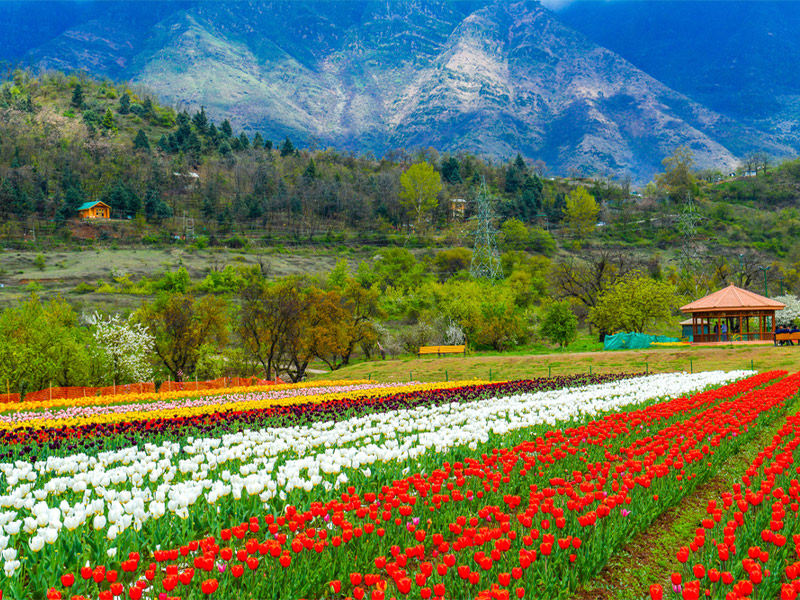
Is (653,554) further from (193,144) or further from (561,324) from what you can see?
(193,144)

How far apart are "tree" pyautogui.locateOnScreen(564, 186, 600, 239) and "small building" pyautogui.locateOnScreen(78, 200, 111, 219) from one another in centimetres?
8185

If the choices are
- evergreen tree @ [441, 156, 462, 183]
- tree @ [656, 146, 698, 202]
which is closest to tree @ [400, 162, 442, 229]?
evergreen tree @ [441, 156, 462, 183]

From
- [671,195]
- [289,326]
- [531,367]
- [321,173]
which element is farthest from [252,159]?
[531,367]

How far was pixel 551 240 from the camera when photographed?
340 feet

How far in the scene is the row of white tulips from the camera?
5.00 metres

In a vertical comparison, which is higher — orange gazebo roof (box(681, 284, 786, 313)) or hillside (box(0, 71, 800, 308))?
hillside (box(0, 71, 800, 308))

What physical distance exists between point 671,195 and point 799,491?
142 meters

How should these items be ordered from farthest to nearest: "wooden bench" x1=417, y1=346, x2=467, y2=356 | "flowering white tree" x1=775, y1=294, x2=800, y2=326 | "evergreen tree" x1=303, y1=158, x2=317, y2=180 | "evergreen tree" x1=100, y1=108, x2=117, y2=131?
1. "evergreen tree" x1=100, y1=108, x2=117, y2=131
2. "evergreen tree" x1=303, y1=158, x2=317, y2=180
3. "flowering white tree" x1=775, y1=294, x2=800, y2=326
4. "wooden bench" x1=417, y1=346, x2=467, y2=356

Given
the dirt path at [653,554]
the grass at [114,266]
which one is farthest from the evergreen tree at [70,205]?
the dirt path at [653,554]

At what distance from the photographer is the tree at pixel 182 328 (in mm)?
36875

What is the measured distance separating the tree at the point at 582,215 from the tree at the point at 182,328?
86292mm

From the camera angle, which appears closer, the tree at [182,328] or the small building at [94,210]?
the tree at [182,328]

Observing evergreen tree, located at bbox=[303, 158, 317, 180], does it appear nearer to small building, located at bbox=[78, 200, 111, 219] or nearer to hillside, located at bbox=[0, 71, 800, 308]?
hillside, located at bbox=[0, 71, 800, 308]

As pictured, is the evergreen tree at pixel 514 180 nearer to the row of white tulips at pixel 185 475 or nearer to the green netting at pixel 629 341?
the green netting at pixel 629 341
